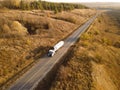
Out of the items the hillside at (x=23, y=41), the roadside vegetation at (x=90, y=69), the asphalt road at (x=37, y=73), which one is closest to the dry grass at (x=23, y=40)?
the hillside at (x=23, y=41)

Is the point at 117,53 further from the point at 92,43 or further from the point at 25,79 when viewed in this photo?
the point at 25,79

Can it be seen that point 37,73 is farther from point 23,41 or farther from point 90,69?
point 23,41

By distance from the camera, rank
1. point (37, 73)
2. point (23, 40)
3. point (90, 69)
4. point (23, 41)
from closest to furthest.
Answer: point (37, 73), point (90, 69), point (23, 41), point (23, 40)

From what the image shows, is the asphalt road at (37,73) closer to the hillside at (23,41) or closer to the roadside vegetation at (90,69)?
the hillside at (23,41)

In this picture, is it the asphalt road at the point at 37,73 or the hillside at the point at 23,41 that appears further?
the hillside at the point at 23,41

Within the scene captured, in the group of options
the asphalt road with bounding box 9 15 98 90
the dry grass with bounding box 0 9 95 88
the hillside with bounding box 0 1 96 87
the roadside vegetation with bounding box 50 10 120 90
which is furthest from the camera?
the dry grass with bounding box 0 9 95 88

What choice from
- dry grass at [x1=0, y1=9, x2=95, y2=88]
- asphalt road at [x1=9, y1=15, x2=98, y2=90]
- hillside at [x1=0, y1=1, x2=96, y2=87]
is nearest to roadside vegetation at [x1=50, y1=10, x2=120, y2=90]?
asphalt road at [x1=9, y1=15, x2=98, y2=90]

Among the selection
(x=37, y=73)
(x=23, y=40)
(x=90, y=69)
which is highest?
(x=37, y=73)

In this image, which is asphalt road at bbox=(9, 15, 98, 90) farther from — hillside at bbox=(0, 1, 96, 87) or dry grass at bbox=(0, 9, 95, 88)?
dry grass at bbox=(0, 9, 95, 88)

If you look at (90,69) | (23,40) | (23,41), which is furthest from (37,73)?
(23,40)
